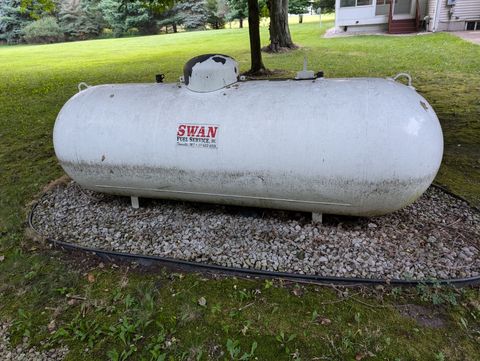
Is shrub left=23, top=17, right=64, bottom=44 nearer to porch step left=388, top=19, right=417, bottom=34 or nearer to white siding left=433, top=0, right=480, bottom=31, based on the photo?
porch step left=388, top=19, right=417, bottom=34

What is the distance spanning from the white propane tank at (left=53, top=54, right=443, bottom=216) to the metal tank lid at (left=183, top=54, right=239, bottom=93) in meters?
0.01

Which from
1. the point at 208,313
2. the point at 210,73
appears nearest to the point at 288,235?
the point at 208,313

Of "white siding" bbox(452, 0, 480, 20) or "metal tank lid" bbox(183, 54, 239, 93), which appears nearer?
"metal tank lid" bbox(183, 54, 239, 93)

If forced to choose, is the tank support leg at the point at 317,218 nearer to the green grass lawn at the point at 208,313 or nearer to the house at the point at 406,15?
the green grass lawn at the point at 208,313

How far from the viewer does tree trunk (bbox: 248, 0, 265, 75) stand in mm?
10328

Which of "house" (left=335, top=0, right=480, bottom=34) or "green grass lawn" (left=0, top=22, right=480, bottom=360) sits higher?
"house" (left=335, top=0, right=480, bottom=34)

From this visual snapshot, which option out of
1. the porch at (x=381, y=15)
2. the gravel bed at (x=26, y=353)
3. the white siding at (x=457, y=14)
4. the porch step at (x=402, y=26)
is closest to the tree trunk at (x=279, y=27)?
the porch at (x=381, y=15)

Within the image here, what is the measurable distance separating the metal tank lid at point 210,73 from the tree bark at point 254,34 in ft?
22.3

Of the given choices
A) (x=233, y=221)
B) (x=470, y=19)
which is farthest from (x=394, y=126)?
(x=470, y=19)

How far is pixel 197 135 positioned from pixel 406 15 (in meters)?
22.7

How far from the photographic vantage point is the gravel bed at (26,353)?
293 cm

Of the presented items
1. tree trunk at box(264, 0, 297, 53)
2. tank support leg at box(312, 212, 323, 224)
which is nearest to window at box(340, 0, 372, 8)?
tree trunk at box(264, 0, 297, 53)

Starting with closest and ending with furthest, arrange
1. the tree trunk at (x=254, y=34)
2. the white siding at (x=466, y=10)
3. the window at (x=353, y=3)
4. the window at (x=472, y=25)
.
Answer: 1. the tree trunk at (x=254, y=34)
2. the white siding at (x=466, y=10)
3. the window at (x=472, y=25)
4. the window at (x=353, y=3)

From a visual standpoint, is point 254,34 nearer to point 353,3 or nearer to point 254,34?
point 254,34
